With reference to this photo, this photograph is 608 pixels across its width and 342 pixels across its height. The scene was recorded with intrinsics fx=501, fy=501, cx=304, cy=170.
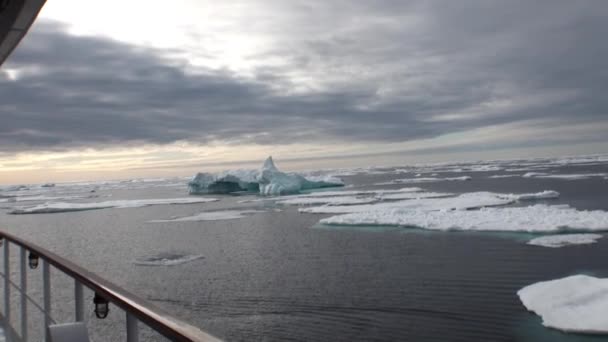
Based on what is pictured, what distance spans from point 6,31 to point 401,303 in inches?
227

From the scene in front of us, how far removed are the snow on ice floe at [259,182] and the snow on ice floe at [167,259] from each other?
1932cm

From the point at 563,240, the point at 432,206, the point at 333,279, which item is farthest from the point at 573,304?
the point at 432,206

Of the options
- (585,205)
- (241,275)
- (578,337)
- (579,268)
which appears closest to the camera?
(578,337)

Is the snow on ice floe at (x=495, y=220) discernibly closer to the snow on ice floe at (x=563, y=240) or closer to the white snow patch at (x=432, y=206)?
the snow on ice floe at (x=563, y=240)

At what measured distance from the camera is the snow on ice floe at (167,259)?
32.9 ft

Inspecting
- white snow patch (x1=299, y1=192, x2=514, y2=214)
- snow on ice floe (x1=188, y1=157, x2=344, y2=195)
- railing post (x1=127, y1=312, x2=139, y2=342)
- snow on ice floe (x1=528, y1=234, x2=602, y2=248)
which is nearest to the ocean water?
snow on ice floe (x1=528, y1=234, x2=602, y2=248)

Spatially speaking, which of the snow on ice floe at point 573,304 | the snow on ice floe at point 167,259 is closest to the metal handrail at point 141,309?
the snow on ice floe at point 573,304

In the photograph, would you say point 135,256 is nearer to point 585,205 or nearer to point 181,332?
point 181,332

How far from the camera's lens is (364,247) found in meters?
11.0

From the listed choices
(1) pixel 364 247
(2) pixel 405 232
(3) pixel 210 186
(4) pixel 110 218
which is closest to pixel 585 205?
(2) pixel 405 232

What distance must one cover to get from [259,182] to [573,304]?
88.3 ft

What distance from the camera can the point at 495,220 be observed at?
12.5 m

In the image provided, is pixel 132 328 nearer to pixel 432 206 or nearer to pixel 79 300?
pixel 79 300

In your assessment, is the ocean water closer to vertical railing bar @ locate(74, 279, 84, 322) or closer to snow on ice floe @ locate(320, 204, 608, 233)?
snow on ice floe @ locate(320, 204, 608, 233)
